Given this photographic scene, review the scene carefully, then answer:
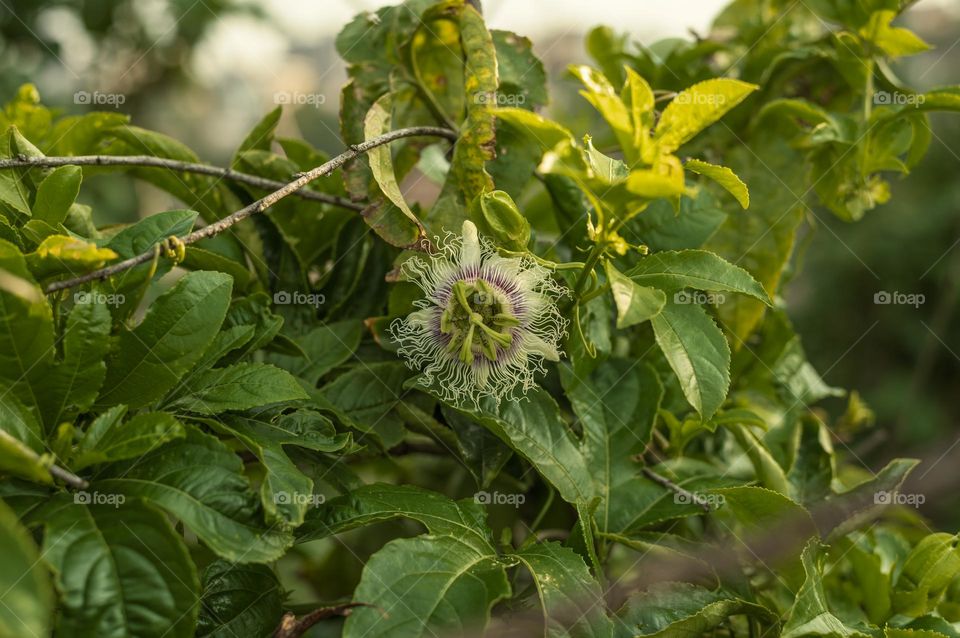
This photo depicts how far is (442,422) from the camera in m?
0.64

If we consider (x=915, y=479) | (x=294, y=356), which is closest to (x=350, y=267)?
(x=294, y=356)

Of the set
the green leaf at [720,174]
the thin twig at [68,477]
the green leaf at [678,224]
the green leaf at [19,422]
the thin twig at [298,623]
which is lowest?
the thin twig at [298,623]

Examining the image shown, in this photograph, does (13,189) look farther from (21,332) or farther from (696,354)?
(696,354)

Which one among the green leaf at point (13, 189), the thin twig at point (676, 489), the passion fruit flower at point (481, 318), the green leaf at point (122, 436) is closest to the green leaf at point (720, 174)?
the passion fruit flower at point (481, 318)

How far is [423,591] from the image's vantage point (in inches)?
17.6

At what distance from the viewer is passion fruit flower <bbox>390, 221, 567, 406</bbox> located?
0.55m

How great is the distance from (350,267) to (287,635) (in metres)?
0.32

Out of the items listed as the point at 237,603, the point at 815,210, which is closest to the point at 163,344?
the point at 237,603

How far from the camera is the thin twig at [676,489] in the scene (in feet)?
2.01

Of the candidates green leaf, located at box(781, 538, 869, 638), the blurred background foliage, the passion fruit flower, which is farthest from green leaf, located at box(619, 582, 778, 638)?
the blurred background foliage

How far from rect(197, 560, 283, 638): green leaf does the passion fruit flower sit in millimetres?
169

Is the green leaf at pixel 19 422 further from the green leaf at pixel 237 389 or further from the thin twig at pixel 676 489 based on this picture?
the thin twig at pixel 676 489

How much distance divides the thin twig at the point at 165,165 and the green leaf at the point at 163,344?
0.14m

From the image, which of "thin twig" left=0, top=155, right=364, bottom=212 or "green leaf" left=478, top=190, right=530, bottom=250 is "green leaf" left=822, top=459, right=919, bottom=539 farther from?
"thin twig" left=0, top=155, right=364, bottom=212
